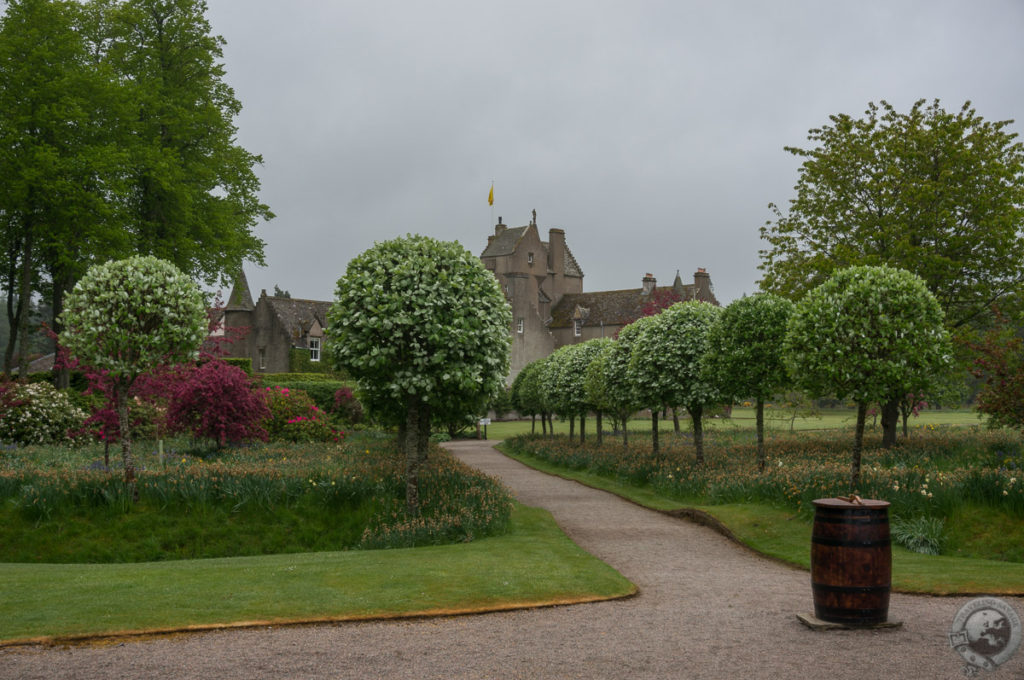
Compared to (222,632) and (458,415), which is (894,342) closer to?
(458,415)

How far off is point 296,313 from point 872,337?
51.3m

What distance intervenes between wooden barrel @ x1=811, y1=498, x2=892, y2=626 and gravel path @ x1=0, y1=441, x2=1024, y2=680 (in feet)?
0.78

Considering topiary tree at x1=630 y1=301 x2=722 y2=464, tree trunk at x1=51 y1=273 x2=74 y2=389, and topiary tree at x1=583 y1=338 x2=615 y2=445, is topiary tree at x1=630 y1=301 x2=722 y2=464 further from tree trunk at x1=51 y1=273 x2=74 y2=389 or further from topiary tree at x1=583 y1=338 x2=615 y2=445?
tree trunk at x1=51 y1=273 x2=74 y2=389

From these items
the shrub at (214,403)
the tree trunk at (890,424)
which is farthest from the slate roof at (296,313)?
the tree trunk at (890,424)

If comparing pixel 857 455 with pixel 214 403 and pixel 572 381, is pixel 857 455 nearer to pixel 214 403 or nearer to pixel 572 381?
pixel 214 403

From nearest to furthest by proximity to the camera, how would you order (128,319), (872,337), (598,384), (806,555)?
1. (806,555)
2. (872,337)
3. (128,319)
4. (598,384)

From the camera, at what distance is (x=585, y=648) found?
718 cm

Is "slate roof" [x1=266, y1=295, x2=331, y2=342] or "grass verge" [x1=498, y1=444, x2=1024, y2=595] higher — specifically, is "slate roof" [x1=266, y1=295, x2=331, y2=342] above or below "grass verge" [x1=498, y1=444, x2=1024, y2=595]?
above

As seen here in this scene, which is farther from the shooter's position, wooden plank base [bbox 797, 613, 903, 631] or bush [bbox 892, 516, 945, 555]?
bush [bbox 892, 516, 945, 555]

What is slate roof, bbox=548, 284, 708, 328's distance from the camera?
6900cm

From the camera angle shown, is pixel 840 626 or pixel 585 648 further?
pixel 840 626

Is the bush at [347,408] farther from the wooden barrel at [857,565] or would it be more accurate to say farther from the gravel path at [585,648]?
the wooden barrel at [857,565]

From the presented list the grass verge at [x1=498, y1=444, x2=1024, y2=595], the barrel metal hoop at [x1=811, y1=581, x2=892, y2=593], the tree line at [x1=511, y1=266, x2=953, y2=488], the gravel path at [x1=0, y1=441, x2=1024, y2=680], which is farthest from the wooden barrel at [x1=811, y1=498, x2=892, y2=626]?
the tree line at [x1=511, y1=266, x2=953, y2=488]

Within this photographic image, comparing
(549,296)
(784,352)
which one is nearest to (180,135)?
(784,352)
